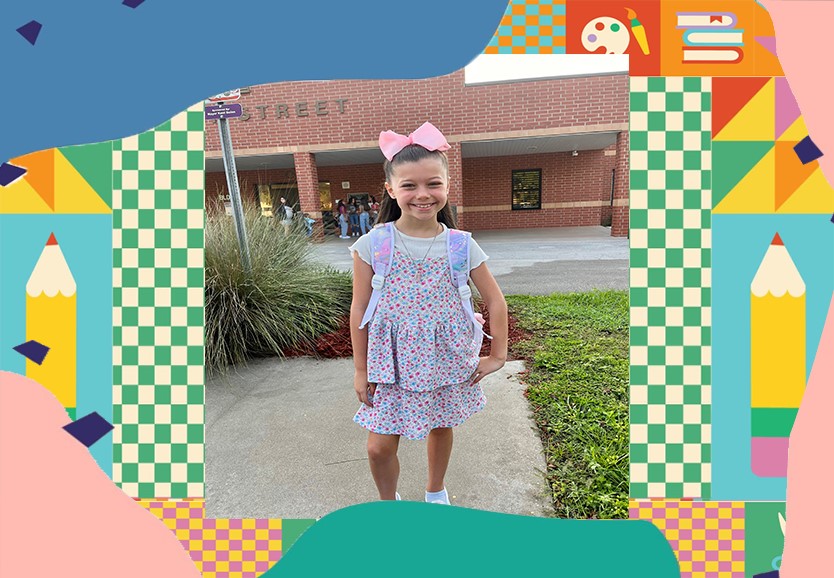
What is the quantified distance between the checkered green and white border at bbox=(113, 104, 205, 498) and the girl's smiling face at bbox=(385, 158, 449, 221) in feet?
2.29

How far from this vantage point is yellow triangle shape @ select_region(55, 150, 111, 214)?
1.54m

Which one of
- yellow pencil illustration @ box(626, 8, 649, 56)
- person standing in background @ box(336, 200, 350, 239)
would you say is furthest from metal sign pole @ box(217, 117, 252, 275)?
person standing in background @ box(336, 200, 350, 239)

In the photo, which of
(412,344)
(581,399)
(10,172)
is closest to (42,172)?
(10,172)

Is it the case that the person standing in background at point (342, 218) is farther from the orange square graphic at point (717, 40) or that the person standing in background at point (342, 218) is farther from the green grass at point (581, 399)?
the orange square graphic at point (717, 40)

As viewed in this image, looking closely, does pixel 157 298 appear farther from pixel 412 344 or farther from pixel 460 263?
pixel 460 263

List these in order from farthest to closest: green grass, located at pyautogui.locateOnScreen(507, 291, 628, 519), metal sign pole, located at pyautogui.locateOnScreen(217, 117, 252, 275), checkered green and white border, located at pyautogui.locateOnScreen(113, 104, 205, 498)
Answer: metal sign pole, located at pyautogui.locateOnScreen(217, 117, 252, 275)
green grass, located at pyautogui.locateOnScreen(507, 291, 628, 519)
checkered green and white border, located at pyautogui.locateOnScreen(113, 104, 205, 498)

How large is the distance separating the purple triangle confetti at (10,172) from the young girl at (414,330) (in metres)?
1.10

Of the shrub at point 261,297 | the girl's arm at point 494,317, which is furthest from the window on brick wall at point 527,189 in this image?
the girl's arm at point 494,317

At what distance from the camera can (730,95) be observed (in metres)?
1.49

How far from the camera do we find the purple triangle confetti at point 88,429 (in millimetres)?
1565

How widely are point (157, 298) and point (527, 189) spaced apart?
1706 cm

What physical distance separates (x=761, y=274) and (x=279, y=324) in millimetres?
3785

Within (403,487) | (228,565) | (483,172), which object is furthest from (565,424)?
(483,172)

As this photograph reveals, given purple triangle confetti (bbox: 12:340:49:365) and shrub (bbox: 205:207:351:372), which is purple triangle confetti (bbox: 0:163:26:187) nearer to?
purple triangle confetti (bbox: 12:340:49:365)
